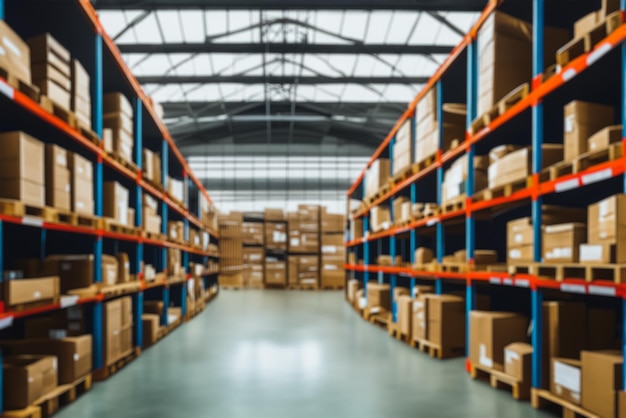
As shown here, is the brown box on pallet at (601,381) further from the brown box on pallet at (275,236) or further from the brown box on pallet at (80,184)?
the brown box on pallet at (275,236)

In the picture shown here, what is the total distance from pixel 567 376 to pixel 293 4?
10664mm

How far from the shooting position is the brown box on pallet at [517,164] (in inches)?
173

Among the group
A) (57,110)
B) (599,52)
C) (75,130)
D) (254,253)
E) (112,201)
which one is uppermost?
(599,52)

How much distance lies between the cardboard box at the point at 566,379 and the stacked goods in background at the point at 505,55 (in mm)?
2567

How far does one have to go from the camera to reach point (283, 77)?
18234 millimetres

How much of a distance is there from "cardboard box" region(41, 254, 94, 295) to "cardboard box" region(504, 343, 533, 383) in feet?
13.7

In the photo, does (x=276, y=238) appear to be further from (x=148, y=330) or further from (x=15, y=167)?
(x=15, y=167)

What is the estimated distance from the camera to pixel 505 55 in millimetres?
5191

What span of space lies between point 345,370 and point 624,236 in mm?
3324

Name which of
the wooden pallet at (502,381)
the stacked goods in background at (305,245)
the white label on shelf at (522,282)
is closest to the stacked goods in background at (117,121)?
the white label on shelf at (522,282)

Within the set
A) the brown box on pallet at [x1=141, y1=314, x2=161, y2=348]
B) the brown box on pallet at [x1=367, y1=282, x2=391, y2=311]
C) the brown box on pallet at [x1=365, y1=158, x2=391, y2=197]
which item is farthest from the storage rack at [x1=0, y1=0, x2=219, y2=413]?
the brown box on pallet at [x1=365, y1=158, x2=391, y2=197]

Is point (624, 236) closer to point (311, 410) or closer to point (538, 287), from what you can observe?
point (538, 287)

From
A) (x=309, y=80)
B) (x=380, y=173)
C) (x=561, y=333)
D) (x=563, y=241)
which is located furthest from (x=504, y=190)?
→ (x=309, y=80)

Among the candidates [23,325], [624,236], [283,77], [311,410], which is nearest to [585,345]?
[624,236]
